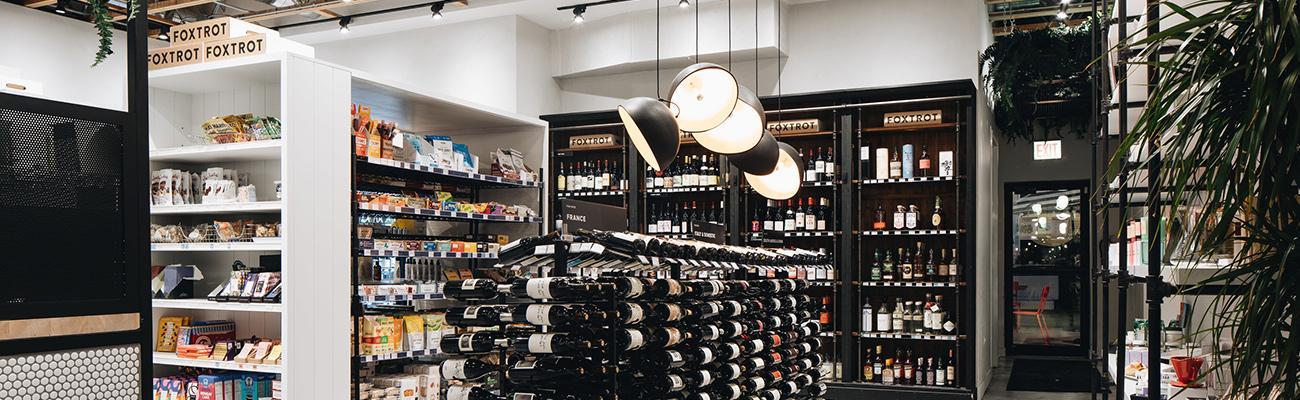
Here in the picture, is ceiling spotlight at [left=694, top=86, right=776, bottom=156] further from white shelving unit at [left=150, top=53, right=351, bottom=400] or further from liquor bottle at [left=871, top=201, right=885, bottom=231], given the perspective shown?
liquor bottle at [left=871, top=201, right=885, bottom=231]

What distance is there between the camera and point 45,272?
2.22m

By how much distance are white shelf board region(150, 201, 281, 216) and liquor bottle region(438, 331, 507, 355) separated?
1.17 m

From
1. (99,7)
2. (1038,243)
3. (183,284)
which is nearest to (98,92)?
(183,284)

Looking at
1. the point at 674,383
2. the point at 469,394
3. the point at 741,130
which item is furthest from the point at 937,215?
the point at 469,394

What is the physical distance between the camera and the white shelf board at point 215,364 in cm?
430

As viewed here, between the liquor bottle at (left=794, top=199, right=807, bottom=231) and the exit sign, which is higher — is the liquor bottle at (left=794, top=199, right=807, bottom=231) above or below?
below

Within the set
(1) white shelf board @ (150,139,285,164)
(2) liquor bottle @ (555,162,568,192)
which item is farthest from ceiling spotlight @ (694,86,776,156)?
(2) liquor bottle @ (555,162,568,192)

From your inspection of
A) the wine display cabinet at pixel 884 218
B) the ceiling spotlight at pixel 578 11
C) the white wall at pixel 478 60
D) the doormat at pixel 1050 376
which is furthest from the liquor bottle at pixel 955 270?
the white wall at pixel 478 60

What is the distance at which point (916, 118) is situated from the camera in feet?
24.6

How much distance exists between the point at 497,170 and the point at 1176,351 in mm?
3606

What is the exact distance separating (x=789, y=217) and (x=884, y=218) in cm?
74

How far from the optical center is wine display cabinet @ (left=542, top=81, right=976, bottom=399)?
24.3 feet

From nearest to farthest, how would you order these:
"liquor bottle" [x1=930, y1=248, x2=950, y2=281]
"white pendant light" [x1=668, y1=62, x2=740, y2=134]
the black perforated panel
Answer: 1. the black perforated panel
2. "white pendant light" [x1=668, y1=62, x2=740, y2=134]
3. "liquor bottle" [x1=930, y1=248, x2=950, y2=281]

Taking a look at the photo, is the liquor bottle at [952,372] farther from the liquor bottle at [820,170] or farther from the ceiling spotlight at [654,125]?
the ceiling spotlight at [654,125]
